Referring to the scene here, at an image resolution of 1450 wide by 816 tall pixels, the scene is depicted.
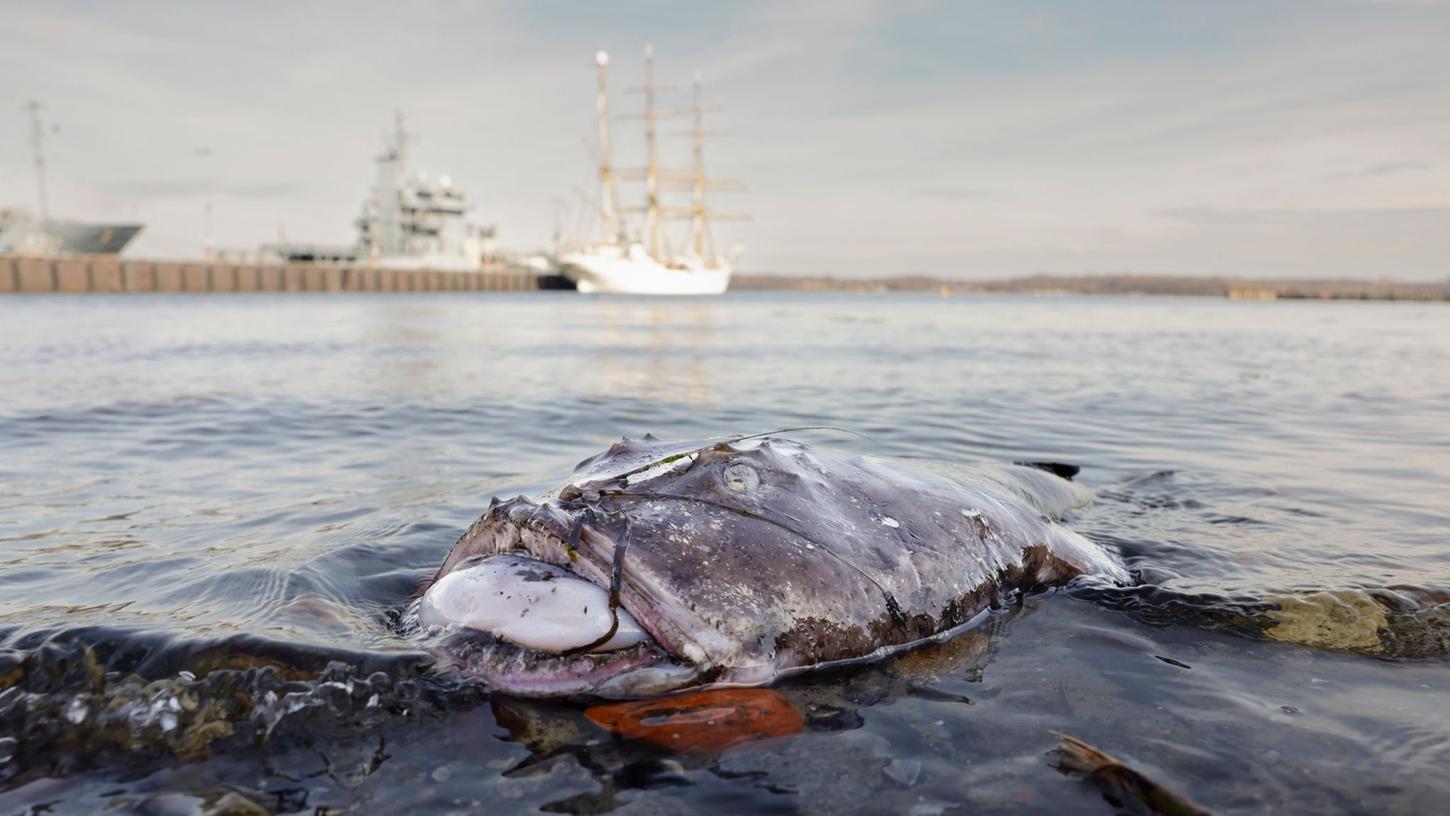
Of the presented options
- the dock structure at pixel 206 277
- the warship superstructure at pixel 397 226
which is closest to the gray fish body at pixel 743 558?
the dock structure at pixel 206 277

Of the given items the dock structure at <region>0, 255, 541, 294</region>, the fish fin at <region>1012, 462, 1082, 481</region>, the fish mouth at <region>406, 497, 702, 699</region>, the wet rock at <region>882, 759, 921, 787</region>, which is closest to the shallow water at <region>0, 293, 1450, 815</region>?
the wet rock at <region>882, 759, 921, 787</region>

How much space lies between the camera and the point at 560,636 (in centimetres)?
304

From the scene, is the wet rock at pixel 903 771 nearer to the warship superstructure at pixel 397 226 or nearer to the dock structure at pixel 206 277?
the dock structure at pixel 206 277

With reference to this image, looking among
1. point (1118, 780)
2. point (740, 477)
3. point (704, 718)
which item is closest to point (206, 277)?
point (740, 477)

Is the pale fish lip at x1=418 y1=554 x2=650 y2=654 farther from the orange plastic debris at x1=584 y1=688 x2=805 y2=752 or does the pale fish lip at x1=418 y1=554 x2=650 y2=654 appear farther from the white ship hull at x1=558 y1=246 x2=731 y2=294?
the white ship hull at x1=558 y1=246 x2=731 y2=294

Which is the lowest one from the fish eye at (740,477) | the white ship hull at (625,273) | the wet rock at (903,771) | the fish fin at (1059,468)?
the wet rock at (903,771)

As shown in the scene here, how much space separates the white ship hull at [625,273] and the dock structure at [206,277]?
9.86 meters

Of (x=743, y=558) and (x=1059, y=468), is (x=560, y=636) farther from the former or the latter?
(x=1059, y=468)

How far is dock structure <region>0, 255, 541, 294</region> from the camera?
2302 inches

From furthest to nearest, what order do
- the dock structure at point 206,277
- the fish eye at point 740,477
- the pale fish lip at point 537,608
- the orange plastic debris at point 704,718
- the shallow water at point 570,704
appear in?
the dock structure at point 206,277 < the fish eye at point 740,477 < the pale fish lip at point 537,608 < the orange plastic debris at point 704,718 < the shallow water at point 570,704

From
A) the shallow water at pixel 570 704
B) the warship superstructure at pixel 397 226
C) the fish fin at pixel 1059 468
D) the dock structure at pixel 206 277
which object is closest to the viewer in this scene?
the shallow water at pixel 570 704

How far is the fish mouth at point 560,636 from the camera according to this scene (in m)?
3.04

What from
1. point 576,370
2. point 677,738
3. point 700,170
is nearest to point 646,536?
point 677,738

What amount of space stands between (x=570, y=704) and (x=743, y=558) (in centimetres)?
80
